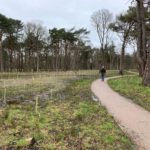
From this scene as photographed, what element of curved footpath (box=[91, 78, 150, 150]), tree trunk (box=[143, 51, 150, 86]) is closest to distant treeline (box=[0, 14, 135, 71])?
tree trunk (box=[143, 51, 150, 86])

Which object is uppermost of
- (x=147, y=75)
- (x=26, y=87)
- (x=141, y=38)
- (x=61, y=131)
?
(x=141, y=38)

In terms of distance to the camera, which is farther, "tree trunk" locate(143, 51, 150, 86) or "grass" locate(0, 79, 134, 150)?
"tree trunk" locate(143, 51, 150, 86)

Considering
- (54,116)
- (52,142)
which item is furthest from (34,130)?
(54,116)

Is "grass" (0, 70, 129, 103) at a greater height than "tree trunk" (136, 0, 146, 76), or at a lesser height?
lesser

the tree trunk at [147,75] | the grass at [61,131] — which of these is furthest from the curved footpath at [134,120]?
the tree trunk at [147,75]

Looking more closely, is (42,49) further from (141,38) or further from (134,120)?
(134,120)

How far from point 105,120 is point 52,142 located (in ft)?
12.9

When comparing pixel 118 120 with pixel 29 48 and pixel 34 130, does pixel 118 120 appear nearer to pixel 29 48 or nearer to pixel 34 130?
pixel 34 130

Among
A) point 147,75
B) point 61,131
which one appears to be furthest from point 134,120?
point 147,75

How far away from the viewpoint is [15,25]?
74750 millimetres

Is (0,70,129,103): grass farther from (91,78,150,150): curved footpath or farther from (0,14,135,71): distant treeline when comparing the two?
(0,14,135,71): distant treeline

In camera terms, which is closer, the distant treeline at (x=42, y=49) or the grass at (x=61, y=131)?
the grass at (x=61, y=131)

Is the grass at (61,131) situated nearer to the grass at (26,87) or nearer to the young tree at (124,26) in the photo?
the grass at (26,87)

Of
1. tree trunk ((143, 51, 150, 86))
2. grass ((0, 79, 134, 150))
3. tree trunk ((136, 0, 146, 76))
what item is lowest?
grass ((0, 79, 134, 150))
